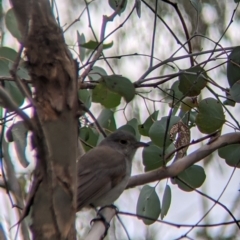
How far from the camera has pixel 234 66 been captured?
9.55 feet

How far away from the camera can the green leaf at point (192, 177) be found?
311 cm

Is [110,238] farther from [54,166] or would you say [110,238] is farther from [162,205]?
[54,166]

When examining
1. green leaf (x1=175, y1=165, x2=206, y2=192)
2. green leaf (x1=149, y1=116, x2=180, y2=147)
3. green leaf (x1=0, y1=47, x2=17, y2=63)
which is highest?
green leaf (x1=0, y1=47, x2=17, y2=63)

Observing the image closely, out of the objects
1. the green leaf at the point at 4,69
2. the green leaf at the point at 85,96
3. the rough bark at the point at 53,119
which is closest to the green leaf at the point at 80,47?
the green leaf at the point at 85,96

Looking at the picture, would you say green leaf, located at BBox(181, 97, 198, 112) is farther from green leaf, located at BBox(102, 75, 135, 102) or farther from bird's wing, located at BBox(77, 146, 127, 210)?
bird's wing, located at BBox(77, 146, 127, 210)

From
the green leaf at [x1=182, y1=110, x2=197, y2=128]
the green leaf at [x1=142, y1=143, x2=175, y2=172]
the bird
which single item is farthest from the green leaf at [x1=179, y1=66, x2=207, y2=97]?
the bird

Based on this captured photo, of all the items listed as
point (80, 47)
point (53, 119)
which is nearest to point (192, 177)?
point (80, 47)

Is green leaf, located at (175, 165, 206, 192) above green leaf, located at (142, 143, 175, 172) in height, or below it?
below

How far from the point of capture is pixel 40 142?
157 cm

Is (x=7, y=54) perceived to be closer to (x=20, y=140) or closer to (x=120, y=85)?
(x=20, y=140)

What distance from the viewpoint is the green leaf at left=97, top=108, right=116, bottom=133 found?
132 inches

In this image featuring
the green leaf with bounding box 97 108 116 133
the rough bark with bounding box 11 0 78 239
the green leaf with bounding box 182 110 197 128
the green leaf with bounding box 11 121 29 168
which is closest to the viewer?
the rough bark with bounding box 11 0 78 239

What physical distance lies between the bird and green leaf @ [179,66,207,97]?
754mm

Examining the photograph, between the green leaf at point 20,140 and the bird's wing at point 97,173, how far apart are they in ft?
2.86
